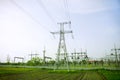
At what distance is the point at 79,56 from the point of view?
9000 centimetres

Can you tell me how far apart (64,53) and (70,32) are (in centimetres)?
608

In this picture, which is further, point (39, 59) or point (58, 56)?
point (39, 59)

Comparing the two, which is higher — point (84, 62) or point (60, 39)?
point (60, 39)

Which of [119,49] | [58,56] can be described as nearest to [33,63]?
[119,49]

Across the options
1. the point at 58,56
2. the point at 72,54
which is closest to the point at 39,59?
the point at 72,54

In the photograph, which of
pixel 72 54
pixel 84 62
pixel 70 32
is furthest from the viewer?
pixel 84 62

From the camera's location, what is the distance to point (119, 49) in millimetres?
69688

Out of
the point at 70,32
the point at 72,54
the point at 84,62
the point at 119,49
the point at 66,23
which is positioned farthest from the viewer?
the point at 84,62

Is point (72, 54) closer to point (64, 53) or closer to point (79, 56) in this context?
point (79, 56)

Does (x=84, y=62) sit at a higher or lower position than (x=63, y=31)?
lower

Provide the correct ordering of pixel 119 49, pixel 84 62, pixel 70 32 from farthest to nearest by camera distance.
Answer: pixel 84 62
pixel 119 49
pixel 70 32

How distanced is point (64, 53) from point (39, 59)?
6645 centimetres

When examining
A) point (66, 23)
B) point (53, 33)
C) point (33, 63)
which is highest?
point (66, 23)

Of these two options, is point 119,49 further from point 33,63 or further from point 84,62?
point 33,63
